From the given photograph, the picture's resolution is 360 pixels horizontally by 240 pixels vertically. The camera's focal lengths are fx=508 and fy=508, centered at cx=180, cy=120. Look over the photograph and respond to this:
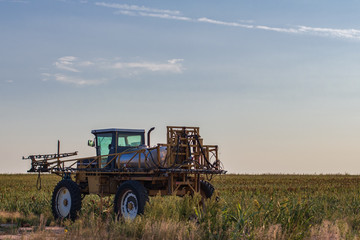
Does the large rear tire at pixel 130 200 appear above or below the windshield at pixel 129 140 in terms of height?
below

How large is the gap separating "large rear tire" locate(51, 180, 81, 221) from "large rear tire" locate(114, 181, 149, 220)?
7.70ft

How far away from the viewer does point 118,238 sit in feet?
38.9

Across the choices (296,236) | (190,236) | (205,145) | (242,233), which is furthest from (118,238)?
(205,145)

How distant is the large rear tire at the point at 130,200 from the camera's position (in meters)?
14.9

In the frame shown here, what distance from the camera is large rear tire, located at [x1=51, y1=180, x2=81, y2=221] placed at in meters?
17.5

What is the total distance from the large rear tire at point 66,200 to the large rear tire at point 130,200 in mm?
2347

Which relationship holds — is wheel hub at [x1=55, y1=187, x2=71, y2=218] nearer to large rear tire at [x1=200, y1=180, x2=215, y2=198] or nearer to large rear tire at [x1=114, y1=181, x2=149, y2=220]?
large rear tire at [x1=114, y1=181, x2=149, y2=220]

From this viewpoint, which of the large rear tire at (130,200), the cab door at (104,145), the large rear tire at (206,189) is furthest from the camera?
the cab door at (104,145)

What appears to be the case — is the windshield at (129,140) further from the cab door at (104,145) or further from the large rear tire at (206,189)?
the large rear tire at (206,189)

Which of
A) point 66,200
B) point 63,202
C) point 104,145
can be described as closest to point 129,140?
point 104,145

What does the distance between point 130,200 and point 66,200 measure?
354cm

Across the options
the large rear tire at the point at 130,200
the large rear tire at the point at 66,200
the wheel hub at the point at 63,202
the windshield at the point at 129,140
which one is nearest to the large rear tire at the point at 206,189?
the large rear tire at the point at 130,200

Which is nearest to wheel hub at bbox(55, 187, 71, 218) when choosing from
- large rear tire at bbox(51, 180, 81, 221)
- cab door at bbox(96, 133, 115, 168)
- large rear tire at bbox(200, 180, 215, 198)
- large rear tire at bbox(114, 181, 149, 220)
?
large rear tire at bbox(51, 180, 81, 221)

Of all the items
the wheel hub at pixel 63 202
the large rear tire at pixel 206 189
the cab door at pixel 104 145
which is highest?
the cab door at pixel 104 145
